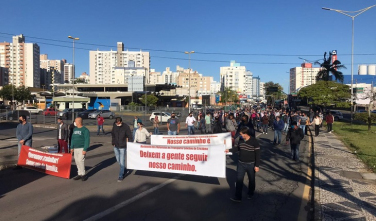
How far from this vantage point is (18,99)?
76.4 metres

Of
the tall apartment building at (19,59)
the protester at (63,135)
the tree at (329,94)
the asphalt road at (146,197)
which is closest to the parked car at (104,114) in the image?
the tree at (329,94)

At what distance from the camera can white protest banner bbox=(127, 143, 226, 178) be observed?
7.50 m

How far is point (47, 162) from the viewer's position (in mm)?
8867

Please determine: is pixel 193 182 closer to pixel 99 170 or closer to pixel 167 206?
pixel 167 206

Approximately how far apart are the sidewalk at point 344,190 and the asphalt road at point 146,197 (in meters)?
0.45

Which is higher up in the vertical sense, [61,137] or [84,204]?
[61,137]

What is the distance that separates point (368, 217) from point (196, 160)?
3.78 meters

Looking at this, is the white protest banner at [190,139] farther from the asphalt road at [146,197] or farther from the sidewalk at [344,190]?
the sidewalk at [344,190]

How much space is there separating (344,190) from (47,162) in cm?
793

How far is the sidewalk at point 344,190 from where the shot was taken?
19.7ft

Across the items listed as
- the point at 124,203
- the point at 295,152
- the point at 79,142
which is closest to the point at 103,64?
the point at 295,152

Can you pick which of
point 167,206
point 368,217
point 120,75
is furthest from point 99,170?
point 120,75

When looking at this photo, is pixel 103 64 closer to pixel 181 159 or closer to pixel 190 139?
pixel 190 139

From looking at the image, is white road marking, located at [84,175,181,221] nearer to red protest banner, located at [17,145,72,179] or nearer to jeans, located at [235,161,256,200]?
jeans, located at [235,161,256,200]
